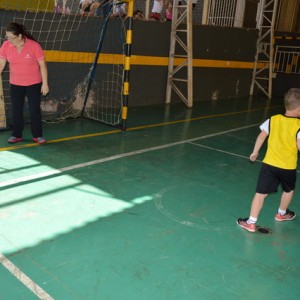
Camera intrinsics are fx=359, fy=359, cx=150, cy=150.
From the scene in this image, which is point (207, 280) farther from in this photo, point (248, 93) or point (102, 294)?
point (248, 93)

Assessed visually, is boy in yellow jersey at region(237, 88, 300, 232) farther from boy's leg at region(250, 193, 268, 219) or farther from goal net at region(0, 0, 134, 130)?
goal net at region(0, 0, 134, 130)

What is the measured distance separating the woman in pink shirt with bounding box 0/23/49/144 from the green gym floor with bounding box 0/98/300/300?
0.42m

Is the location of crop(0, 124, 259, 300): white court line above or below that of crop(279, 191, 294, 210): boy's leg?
below

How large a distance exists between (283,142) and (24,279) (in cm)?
244

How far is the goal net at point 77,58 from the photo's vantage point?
22.9ft

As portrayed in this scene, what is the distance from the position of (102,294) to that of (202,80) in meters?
10.1

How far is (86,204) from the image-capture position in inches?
151

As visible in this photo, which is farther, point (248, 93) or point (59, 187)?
point (248, 93)

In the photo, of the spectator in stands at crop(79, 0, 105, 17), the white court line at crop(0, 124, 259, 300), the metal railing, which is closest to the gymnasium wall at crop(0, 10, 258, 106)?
the spectator in stands at crop(79, 0, 105, 17)

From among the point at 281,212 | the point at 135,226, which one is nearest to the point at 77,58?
the point at 135,226

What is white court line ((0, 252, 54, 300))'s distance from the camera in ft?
7.99

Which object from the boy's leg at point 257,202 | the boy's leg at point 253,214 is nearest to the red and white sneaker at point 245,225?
the boy's leg at point 253,214

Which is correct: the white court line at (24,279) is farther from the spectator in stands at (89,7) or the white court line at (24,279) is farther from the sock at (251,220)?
the spectator in stands at (89,7)

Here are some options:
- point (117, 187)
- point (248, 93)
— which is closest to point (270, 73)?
point (248, 93)
